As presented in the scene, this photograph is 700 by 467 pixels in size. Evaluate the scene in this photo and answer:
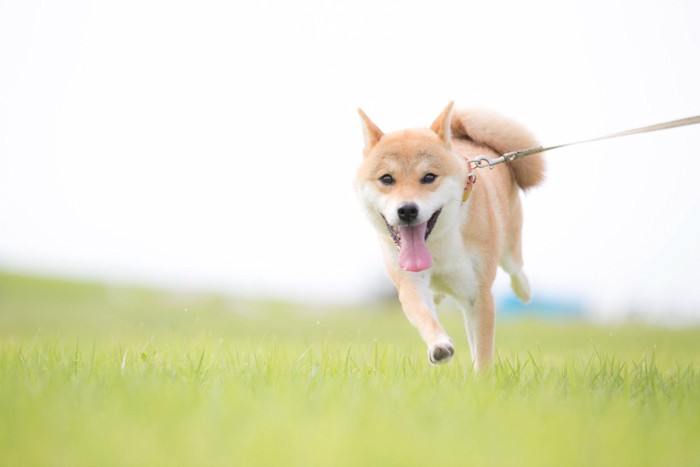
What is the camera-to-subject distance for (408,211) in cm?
424

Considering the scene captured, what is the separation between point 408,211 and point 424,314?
2.16 feet

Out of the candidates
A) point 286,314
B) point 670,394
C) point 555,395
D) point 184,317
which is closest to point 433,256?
point 555,395

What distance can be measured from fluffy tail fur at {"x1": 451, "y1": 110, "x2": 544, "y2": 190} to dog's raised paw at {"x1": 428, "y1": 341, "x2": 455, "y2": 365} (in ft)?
7.77

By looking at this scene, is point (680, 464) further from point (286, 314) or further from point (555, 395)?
point (286, 314)

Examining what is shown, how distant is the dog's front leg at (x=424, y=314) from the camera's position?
396 cm

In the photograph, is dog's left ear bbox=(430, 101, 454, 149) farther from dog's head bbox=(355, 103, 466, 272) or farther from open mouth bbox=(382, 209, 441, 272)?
open mouth bbox=(382, 209, 441, 272)

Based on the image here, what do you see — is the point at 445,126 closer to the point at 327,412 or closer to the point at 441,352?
the point at 441,352

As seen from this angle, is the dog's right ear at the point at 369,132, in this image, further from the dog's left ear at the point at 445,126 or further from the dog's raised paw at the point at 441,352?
the dog's raised paw at the point at 441,352

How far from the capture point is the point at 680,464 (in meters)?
2.55

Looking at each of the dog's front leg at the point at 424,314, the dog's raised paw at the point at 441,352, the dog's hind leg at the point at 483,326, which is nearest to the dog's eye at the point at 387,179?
the dog's front leg at the point at 424,314

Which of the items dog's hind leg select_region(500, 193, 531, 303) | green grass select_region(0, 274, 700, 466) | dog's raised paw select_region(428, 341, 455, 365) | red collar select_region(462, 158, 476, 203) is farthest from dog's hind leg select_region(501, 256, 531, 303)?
dog's raised paw select_region(428, 341, 455, 365)

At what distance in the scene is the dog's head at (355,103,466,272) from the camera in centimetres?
434

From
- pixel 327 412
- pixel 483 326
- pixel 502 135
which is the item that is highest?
pixel 502 135

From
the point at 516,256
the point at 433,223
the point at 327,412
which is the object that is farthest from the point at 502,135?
the point at 327,412
